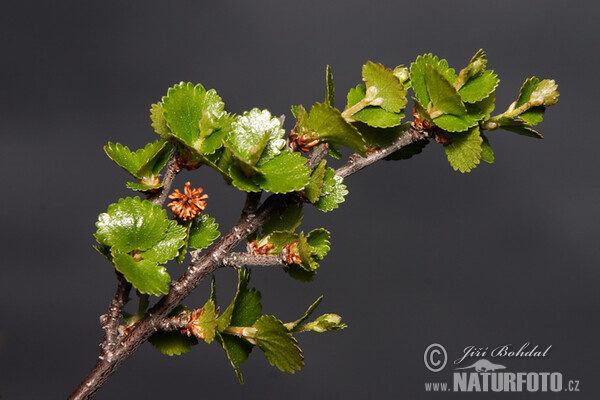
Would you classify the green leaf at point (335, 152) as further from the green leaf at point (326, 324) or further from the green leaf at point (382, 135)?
the green leaf at point (326, 324)

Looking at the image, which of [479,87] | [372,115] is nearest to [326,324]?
[372,115]

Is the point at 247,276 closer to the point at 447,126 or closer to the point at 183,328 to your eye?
the point at 183,328

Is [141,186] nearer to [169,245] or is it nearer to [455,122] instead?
[169,245]

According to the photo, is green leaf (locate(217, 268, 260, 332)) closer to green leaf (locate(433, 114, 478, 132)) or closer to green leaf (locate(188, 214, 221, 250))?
green leaf (locate(188, 214, 221, 250))

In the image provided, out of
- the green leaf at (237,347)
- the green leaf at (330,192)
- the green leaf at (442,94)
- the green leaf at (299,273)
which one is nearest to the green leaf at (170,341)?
the green leaf at (237,347)

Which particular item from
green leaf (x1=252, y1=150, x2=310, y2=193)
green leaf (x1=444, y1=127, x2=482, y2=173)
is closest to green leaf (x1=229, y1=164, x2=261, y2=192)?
green leaf (x1=252, y1=150, x2=310, y2=193)

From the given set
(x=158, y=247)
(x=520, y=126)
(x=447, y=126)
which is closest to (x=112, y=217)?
(x=158, y=247)
